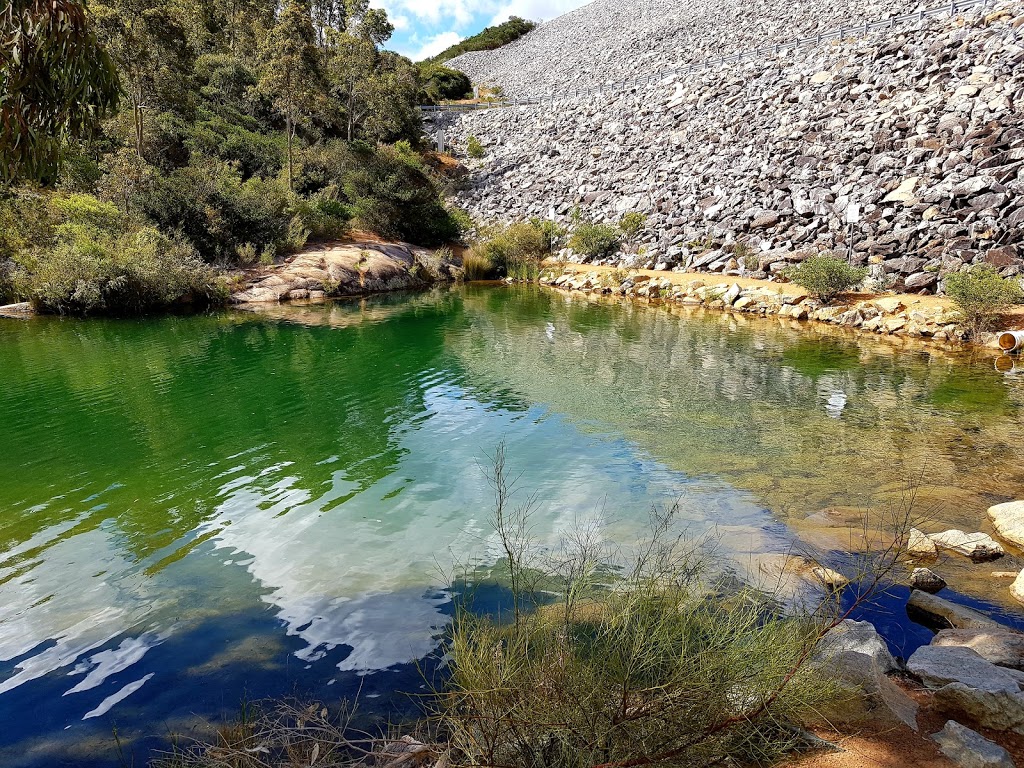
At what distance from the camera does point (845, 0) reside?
36.4 m

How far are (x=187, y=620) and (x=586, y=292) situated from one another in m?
21.3

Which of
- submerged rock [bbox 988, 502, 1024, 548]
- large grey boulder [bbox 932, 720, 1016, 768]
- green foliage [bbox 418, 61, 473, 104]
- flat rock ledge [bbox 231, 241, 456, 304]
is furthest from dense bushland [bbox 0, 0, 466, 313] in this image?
green foliage [bbox 418, 61, 473, 104]

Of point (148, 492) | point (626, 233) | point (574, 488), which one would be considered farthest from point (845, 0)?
point (148, 492)

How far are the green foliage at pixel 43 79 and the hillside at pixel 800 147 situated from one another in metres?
18.7

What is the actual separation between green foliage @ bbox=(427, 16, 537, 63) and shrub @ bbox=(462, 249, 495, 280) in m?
51.7

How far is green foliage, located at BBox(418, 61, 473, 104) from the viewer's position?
51.3 meters

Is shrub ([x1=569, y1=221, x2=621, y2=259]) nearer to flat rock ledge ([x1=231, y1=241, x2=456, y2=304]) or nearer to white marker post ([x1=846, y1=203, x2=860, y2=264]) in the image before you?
flat rock ledge ([x1=231, y1=241, x2=456, y2=304])

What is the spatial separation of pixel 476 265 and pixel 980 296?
19.0 metres

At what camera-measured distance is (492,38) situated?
232ft

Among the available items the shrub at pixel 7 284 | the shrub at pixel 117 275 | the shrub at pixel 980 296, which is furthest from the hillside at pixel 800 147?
the shrub at pixel 7 284

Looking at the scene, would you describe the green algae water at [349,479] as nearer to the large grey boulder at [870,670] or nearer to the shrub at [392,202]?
the large grey boulder at [870,670]

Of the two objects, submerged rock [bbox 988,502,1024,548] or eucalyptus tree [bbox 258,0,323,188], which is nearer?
submerged rock [bbox 988,502,1024,548]

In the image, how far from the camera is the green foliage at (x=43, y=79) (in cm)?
428

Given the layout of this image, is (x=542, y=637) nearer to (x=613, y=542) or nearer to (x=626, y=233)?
(x=613, y=542)
